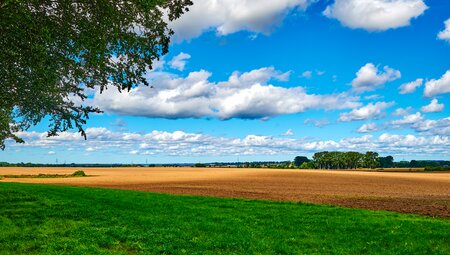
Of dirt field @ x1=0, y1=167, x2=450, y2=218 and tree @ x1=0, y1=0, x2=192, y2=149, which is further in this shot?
dirt field @ x1=0, y1=167, x2=450, y2=218

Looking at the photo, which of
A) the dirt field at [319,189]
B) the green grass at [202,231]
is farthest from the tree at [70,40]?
the dirt field at [319,189]

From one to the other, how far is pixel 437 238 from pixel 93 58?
59.8 ft

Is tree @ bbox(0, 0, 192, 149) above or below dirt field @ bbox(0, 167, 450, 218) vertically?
above

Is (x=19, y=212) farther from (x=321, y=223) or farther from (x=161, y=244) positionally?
→ (x=321, y=223)

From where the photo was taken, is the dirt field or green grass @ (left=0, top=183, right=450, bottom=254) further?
the dirt field

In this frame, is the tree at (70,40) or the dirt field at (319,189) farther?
the dirt field at (319,189)

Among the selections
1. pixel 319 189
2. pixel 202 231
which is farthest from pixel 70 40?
pixel 319 189

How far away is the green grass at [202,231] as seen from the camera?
16.9 meters

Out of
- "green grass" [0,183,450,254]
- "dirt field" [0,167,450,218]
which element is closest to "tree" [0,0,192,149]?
"green grass" [0,183,450,254]

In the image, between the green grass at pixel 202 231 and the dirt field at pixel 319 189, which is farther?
the dirt field at pixel 319 189

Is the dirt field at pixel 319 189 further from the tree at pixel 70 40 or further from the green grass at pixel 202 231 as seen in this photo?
the tree at pixel 70 40

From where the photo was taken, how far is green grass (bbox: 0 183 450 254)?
55.4ft

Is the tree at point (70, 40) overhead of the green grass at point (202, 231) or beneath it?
overhead

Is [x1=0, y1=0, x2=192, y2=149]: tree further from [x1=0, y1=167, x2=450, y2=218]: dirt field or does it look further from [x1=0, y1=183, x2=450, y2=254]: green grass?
[x1=0, y1=167, x2=450, y2=218]: dirt field
